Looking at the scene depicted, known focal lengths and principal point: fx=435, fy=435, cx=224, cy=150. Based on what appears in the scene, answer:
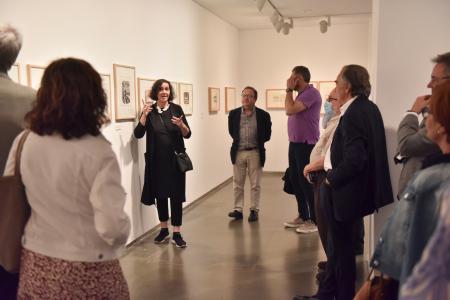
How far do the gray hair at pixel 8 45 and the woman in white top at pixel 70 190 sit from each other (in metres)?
0.34

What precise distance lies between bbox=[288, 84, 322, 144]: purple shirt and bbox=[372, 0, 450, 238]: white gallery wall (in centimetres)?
145

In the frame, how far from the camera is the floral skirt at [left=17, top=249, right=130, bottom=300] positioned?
1.55 m

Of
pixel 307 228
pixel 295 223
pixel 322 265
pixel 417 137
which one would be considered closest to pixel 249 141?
pixel 295 223

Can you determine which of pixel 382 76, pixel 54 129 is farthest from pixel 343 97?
pixel 54 129

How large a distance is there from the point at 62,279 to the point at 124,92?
2.99 meters

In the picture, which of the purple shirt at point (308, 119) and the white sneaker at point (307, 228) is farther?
the white sneaker at point (307, 228)

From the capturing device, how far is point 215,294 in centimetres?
329

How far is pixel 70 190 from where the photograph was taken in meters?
1.52

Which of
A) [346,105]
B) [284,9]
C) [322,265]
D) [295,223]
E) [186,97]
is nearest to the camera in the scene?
[346,105]

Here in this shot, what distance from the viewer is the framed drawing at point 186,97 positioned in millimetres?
5770

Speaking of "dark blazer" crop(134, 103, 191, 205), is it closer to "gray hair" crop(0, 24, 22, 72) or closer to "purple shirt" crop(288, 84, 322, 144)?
"purple shirt" crop(288, 84, 322, 144)

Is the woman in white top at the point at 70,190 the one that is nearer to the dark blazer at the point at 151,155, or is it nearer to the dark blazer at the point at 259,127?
the dark blazer at the point at 151,155

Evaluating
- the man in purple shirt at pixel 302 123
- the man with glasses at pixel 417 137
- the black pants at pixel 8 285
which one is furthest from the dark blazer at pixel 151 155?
the black pants at pixel 8 285

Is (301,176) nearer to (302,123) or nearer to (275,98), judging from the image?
(302,123)
